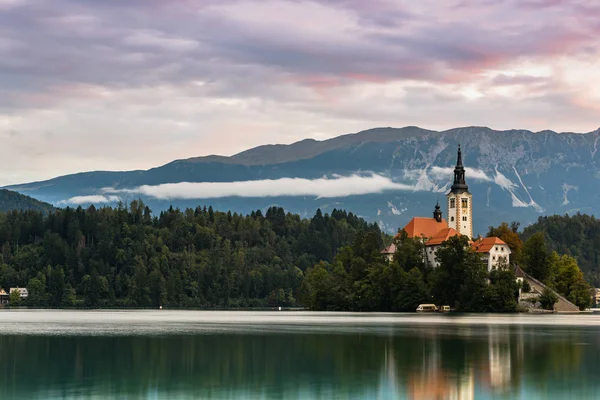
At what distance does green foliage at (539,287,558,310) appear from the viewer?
15600 cm

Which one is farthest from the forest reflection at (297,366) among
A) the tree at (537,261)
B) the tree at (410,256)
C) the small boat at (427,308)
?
the tree at (410,256)

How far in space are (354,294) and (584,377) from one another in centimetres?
12393

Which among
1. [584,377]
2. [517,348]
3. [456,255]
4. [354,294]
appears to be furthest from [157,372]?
[354,294]

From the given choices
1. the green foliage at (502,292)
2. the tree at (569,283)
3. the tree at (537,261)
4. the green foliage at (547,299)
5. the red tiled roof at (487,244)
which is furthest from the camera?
the red tiled roof at (487,244)

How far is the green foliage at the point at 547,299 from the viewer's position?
156 m

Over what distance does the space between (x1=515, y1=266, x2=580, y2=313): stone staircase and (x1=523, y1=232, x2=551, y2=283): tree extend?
321 centimetres

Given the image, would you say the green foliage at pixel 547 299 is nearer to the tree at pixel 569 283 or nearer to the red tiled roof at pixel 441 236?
the tree at pixel 569 283

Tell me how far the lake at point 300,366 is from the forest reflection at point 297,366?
6cm

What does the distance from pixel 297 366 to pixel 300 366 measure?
0.18 metres

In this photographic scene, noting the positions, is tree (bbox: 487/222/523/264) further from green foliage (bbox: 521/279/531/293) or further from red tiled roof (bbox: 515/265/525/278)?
green foliage (bbox: 521/279/531/293)

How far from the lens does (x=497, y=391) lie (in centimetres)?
4278

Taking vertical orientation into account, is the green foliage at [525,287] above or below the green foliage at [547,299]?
above

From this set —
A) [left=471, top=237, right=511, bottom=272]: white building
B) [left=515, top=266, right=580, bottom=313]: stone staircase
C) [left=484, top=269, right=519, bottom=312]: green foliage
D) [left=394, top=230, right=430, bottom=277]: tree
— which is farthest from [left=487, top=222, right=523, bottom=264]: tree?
[left=394, top=230, right=430, bottom=277]: tree

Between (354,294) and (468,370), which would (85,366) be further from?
(354,294)
